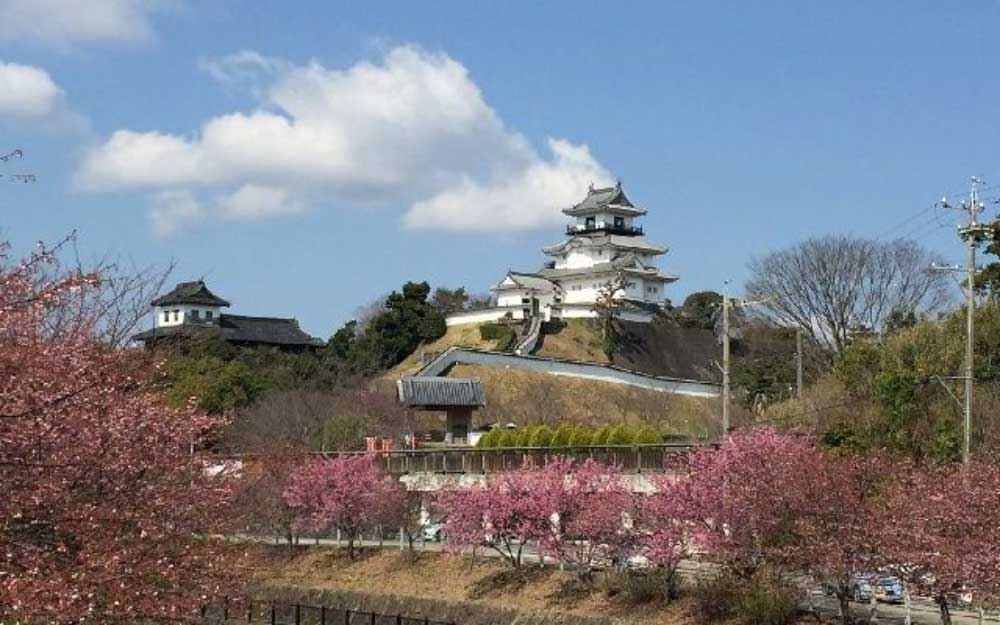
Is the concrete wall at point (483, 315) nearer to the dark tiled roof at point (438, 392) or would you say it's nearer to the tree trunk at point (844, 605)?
the dark tiled roof at point (438, 392)

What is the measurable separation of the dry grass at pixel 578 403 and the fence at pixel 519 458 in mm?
21164

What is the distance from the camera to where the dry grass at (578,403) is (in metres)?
66.2

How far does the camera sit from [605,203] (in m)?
100

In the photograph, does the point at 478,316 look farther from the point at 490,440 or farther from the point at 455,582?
the point at 455,582

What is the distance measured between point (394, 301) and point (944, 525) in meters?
66.9

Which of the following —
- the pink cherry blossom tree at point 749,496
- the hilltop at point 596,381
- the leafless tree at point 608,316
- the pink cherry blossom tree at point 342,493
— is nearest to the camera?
the pink cherry blossom tree at point 749,496

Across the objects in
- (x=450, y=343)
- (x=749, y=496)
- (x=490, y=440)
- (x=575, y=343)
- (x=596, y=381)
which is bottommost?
(x=749, y=496)

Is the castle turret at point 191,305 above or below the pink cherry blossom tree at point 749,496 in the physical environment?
above

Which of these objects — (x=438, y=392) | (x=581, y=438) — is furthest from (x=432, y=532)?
(x=438, y=392)

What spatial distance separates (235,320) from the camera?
84188 millimetres

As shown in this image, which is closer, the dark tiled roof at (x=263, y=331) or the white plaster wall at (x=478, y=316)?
the dark tiled roof at (x=263, y=331)

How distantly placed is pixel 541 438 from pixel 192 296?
151 feet

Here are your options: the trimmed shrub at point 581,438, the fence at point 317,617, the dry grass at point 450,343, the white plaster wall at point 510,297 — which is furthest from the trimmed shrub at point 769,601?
Answer: the white plaster wall at point 510,297

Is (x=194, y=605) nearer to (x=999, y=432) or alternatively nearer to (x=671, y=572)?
(x=671, y=572)
